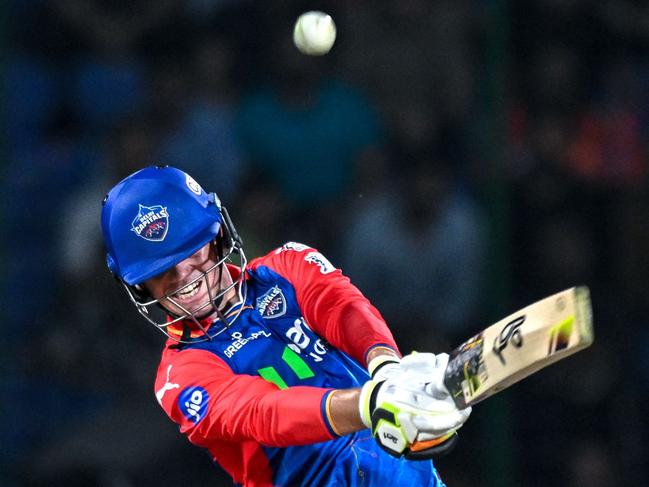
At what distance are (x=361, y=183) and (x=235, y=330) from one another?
231 cm

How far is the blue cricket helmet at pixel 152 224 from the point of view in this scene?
3.69 m

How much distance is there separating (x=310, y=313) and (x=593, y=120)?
287 cm

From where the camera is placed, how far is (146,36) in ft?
19.7

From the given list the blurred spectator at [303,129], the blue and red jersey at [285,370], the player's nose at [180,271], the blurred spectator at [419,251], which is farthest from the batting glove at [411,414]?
the blurred spectator at [303,129]

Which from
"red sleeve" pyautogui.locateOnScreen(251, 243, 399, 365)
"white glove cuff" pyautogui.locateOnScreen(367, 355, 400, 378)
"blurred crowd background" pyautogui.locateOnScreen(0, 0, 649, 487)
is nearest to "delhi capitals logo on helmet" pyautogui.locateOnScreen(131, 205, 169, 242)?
"red sleeve" pyautogui.locateOnScreen(251, 243, 399, 365)

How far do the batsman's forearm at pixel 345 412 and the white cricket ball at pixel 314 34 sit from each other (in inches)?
102

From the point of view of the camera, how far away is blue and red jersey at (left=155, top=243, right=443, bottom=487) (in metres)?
3.51

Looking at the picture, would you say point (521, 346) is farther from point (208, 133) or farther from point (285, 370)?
point (208, 133)

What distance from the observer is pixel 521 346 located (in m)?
2.83

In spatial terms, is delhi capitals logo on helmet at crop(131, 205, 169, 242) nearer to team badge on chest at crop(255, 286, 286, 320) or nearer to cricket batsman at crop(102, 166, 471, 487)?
cricket batsman at crop(102, 166, 471, 487)

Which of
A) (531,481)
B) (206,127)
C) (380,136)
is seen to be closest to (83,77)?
(206,127)

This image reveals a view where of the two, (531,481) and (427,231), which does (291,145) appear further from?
(531,481)

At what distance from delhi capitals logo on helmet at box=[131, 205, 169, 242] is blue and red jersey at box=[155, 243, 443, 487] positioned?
0.37 meters

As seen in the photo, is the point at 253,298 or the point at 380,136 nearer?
the point at 253,298
